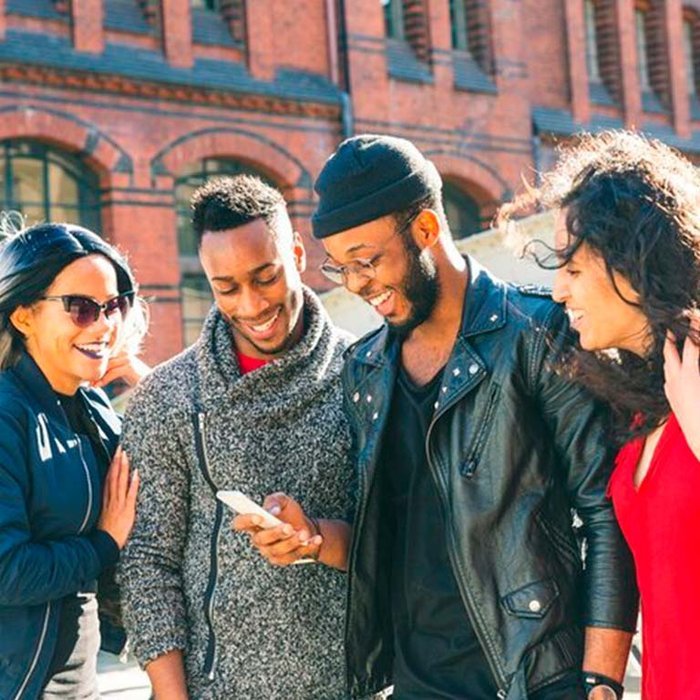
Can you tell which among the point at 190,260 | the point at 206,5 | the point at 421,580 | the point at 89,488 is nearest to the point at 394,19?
the point at 206,5

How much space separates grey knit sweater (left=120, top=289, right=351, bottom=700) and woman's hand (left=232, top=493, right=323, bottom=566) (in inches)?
7.2

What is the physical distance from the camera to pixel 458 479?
2.93 meters

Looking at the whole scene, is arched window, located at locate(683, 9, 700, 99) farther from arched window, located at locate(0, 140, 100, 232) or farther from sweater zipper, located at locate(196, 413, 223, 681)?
sweater zipper, located at locate(196, 413, 223, 681)

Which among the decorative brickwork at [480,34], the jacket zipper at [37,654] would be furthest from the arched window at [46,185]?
the jacket zipper at [37,654]

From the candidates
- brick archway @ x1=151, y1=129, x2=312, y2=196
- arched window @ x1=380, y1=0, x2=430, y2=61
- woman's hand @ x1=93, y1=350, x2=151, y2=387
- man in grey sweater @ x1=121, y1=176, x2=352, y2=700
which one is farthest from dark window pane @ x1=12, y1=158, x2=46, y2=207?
man in grey sweater @ x1=121, y1=176, x2=352, y2=700

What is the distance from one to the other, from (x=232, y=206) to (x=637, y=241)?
113 cm

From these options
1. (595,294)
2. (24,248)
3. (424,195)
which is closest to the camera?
(595,294)

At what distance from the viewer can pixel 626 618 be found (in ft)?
9.16

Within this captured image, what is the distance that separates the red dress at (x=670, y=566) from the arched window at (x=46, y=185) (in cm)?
1423

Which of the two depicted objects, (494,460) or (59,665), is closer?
(494,460)

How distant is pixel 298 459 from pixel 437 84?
1797cm

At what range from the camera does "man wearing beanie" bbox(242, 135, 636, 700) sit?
112 inches

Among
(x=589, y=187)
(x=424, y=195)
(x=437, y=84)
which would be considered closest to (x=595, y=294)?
(x=589, y=187)

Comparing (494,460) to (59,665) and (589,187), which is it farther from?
(59,665)
